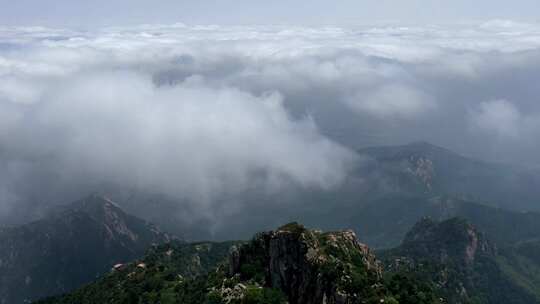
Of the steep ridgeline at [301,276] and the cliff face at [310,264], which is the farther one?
the cliff face at [310,264]

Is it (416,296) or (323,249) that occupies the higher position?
(323,249)

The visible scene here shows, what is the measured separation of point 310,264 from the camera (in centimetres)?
10775

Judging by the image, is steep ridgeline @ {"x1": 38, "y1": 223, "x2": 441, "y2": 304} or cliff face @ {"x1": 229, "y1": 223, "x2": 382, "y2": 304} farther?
cliff face @ {"x1": 229, "y1": 223, "x2": 382, "y2": 304}

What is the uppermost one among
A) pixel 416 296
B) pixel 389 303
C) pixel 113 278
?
pixel 389 303

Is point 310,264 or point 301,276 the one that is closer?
point 310,264

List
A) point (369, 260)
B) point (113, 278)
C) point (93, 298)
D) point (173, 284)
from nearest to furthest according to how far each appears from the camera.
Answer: point (369, 260)
point (173, 284)
point (93, 298)
point (113, 278)

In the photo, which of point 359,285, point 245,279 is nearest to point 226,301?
point 245,279

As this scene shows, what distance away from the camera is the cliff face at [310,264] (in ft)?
332

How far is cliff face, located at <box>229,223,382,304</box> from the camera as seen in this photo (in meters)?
101

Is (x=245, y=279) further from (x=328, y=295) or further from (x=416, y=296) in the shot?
(x=416, y=296)

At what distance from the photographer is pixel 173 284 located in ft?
509

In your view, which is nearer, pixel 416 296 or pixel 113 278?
pixel 416 296

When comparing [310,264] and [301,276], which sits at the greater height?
[310,264]

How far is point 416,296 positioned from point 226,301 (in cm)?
3922
